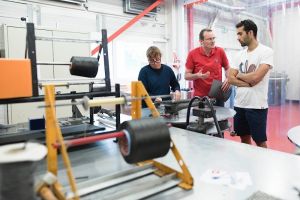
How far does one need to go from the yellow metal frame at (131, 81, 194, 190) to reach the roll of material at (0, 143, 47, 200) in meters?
0.48

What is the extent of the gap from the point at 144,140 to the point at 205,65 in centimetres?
217

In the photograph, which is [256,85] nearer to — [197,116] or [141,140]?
[197,116]

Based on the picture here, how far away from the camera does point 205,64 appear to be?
2895 millimetres

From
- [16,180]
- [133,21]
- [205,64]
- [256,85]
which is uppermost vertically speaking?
[133,21]

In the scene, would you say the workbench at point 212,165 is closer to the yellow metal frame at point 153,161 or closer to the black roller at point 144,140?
the yellow metal frame at point 153,161

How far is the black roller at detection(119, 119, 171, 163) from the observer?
878 millimetres

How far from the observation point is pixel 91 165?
3.92 feet

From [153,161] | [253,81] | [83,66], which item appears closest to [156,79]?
[253,81]

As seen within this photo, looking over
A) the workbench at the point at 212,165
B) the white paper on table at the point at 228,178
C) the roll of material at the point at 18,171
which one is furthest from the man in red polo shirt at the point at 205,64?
the roll of material at the point at 18,171

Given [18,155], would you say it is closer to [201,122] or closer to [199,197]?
[199,197]

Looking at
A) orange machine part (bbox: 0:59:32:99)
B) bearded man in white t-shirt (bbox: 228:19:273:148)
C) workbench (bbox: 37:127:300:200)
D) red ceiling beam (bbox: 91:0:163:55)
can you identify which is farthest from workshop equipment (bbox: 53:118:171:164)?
red ceiling beam (bbox: 91:0:163:55)

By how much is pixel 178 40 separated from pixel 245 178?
4.61m

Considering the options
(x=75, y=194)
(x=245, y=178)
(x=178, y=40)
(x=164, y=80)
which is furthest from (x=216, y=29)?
(x=75, y=194)

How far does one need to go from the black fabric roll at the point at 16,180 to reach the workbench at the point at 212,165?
235 millimetres
